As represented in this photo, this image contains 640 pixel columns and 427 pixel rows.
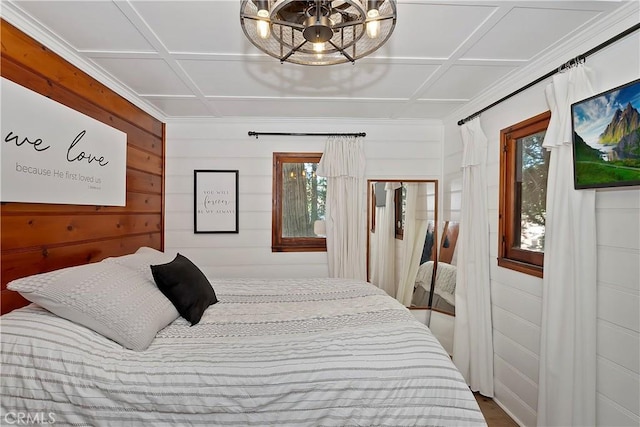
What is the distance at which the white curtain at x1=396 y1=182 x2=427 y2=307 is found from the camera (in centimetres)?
350

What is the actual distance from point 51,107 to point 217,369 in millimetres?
1721

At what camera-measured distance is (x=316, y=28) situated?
3.48 feet

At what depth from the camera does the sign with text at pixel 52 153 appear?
1.55 m

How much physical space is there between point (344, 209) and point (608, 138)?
7.15ft

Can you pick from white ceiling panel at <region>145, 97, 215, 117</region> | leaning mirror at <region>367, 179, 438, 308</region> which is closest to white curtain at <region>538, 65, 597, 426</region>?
leaning mirror at <region>367, 179, 438, 308</region>

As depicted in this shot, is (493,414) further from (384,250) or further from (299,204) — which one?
(299,204)

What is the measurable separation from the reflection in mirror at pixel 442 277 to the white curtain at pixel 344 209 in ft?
2.17

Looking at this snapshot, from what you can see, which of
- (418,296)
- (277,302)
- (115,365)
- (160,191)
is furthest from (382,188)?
(115,365)

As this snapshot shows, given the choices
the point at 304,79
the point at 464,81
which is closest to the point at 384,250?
the point at 464,81

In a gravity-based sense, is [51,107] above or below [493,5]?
below

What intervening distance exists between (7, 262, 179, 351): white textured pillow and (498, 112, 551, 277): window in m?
2.38

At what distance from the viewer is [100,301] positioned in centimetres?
147

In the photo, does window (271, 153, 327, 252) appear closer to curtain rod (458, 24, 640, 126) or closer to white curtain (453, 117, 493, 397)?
white curtain (453, 117, 493, 397)

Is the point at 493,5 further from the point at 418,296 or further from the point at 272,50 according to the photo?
the point at 418,296
